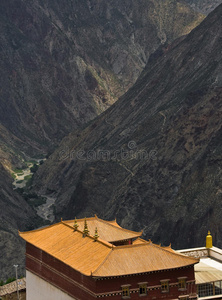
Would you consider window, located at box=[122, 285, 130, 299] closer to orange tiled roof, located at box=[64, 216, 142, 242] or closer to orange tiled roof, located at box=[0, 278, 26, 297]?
orange tiled roof, located at box=[64, 216, 142, 242]

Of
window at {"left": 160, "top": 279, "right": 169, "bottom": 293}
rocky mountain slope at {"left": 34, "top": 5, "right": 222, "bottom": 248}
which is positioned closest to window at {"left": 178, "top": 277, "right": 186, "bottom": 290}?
window at {"left": 160, "top": 279, "right": 169, "bottom": 293}

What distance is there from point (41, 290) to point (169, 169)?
78875 mm

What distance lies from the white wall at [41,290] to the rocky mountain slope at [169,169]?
49638 millimetres

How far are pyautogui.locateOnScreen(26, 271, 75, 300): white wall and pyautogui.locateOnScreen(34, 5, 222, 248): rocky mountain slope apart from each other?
49638mm

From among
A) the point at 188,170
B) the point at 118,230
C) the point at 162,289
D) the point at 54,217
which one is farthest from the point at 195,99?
the point at 162,289

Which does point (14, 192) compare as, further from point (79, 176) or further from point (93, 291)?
point (93, 291)

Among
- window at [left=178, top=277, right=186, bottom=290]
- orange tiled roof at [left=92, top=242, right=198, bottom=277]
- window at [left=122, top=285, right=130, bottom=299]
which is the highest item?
orange tiled roof at [left=92, top=242, right=198, bottom=277]

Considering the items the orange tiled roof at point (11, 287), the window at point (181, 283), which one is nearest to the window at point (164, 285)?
the window at point (181, 283)

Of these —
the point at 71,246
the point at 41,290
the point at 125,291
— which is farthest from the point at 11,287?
the point at 125,291

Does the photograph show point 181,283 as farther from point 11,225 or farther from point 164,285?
point 11,225

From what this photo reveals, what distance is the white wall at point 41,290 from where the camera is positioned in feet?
272

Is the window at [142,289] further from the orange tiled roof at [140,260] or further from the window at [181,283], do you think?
the window at [181,283]

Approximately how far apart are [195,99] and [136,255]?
322 feet

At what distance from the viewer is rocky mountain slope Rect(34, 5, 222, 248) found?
5674 inches
